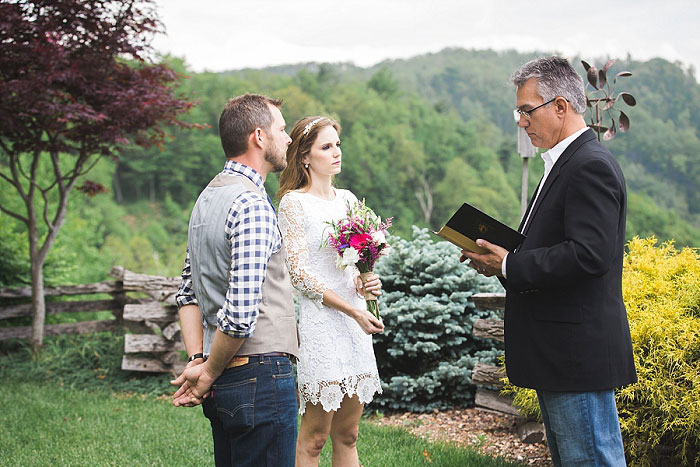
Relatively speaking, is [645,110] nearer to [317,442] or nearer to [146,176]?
[146,176]

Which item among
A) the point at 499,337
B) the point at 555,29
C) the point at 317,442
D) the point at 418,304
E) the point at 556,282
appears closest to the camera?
the point at 556,282

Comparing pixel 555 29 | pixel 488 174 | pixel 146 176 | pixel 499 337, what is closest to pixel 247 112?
pixel 499 337

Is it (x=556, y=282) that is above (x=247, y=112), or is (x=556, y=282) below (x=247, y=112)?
below

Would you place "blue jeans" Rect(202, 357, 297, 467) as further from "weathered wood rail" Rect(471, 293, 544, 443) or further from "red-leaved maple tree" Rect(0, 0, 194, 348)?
"red-leaved maple tree" Rect(0, 0, 194, 348)

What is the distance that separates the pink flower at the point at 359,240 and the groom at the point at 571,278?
966mm

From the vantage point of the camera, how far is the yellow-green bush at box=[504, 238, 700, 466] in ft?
11.6

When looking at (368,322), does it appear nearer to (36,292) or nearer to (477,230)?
(477,230)

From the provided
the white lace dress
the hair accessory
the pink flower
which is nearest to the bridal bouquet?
the pink flower

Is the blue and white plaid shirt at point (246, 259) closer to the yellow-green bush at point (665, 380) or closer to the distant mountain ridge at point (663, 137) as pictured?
the yellow-green bush at point (665, 380)

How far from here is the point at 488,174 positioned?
5353 cm

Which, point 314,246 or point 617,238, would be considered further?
point 314,246

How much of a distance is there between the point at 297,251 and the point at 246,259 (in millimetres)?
1312

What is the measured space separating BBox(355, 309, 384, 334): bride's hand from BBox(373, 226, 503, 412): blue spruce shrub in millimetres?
2515

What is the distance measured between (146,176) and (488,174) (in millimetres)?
28691
